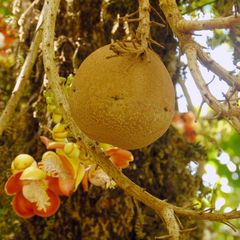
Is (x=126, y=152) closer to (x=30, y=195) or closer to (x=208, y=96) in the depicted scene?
(x=30, y=195)

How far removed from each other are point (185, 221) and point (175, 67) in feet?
1.30

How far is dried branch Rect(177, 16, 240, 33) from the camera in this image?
0.86 metres

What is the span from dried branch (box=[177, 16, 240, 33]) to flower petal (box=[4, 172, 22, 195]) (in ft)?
1.53

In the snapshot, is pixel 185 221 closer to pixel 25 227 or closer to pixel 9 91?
pixel 25 227

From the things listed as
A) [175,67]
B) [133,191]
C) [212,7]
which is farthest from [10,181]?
[212,7]

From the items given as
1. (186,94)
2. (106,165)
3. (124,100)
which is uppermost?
(124,100)

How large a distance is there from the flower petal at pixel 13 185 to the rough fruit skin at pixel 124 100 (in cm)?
31

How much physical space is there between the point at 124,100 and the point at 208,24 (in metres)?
0.16

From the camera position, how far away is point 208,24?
875 millimetres

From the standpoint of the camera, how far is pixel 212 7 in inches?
68.5

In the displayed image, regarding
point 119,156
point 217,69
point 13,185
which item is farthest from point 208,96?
point 13,185

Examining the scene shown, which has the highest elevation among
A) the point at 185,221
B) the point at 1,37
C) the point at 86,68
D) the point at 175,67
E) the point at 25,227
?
the point at 86,68

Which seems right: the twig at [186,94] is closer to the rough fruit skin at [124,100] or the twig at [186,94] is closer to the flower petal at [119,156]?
the flower petal at [119,156]

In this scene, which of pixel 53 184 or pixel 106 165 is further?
pixel 53 184
